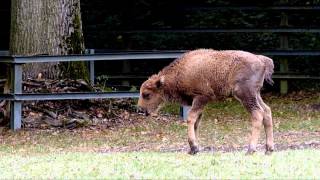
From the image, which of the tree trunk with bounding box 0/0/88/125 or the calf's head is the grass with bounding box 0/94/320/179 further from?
the tree trunk with bounding box 0/0/88/125

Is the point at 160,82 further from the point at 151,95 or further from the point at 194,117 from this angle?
the point at 194,117

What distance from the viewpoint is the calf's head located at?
11812 mm

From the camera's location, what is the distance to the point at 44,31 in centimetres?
1684

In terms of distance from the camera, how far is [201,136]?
14.7 meters

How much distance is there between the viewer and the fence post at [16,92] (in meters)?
15.3

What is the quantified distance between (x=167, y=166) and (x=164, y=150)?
292 centimetres

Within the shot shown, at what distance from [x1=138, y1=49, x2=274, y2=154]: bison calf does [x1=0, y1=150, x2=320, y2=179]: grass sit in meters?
0.50

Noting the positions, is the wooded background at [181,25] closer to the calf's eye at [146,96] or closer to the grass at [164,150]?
the grass at [164,150]

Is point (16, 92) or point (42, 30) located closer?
point (16, 92)

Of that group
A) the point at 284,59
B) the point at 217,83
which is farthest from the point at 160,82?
the point at 284,59

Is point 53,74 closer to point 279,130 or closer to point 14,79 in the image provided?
point 14,79

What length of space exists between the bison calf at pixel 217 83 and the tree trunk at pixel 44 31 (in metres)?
5.62

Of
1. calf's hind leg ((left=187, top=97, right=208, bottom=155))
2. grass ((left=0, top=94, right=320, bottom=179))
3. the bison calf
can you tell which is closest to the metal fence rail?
grass ((left=0, top=94, right=320, bottom=179))

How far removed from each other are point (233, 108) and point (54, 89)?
4349mm
